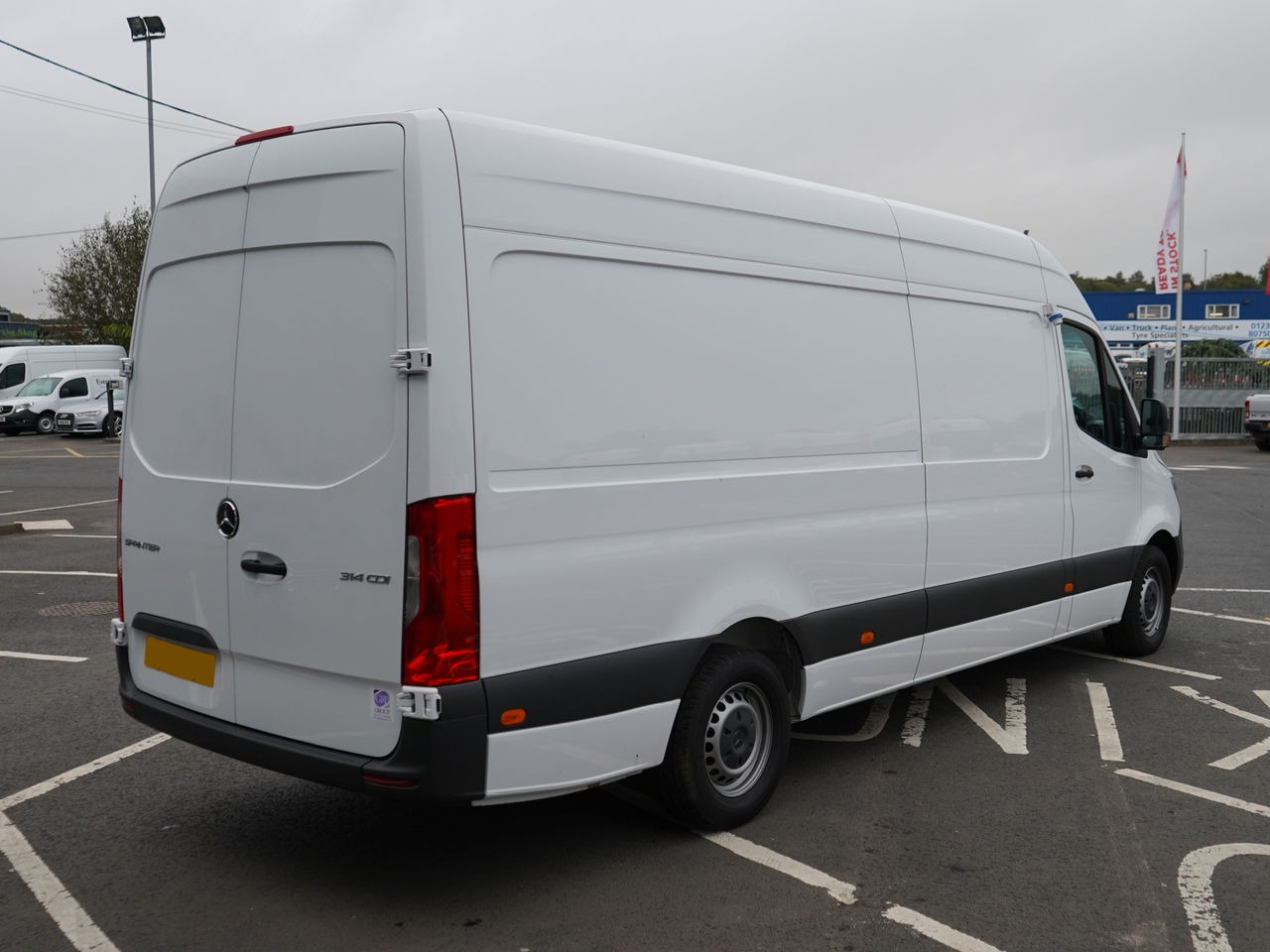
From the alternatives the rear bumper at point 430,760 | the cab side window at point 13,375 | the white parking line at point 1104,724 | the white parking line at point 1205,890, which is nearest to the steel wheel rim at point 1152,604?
the white parking line at point 1104,724

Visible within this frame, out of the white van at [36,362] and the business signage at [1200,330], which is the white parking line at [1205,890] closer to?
the white van at [36,362]

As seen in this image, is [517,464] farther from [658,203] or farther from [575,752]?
[658,203]

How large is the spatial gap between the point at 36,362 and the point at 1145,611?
39360 mm

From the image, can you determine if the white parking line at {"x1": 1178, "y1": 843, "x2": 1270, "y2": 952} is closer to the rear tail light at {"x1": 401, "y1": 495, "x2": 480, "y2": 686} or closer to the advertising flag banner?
the rear tail light at {"x1": 401, "y1": 495, "x2": 480, "y2": 686}

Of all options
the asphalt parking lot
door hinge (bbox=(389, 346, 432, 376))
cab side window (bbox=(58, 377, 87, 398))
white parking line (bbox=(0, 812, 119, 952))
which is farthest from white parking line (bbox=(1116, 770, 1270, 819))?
cab side window (bbox=(58, 377, 87, 398))

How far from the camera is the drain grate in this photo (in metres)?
8.42

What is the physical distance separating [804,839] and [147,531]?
2.63 m

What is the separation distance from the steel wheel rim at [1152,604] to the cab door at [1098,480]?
0.39m

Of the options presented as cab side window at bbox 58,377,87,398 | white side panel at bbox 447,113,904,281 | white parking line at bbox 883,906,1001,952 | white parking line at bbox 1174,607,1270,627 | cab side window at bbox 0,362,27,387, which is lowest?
white parking line at bbox 883,906,1001,952

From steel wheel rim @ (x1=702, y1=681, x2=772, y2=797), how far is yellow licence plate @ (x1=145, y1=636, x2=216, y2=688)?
1.73m

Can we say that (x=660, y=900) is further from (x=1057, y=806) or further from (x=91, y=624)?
(x=91, y=624)

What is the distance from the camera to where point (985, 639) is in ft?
18.6

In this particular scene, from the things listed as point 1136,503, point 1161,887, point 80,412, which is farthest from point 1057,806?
point 80,412

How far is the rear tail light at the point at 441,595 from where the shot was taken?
3.40m
